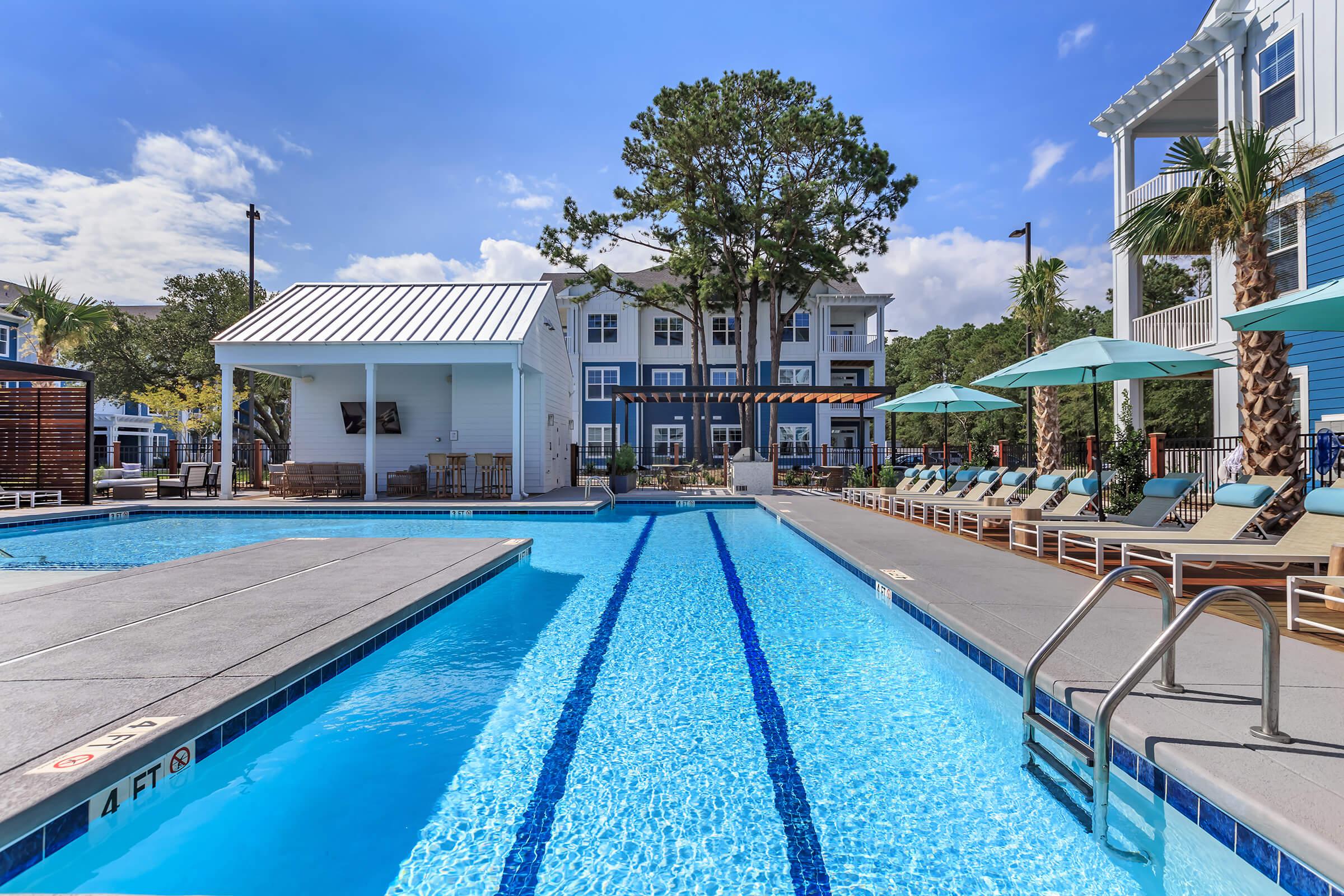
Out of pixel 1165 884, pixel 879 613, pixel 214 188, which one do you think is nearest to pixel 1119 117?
pixel 879 613

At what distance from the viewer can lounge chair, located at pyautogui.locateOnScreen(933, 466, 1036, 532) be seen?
9773 mm

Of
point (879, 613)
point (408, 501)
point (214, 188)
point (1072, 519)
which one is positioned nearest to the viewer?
point (879, 613)

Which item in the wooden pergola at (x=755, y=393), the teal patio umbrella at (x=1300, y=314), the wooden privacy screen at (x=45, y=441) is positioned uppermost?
the wooden pergola at (x=755, y=393)

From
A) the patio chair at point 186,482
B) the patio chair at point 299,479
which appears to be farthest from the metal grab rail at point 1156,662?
the patio chair at point 186,482

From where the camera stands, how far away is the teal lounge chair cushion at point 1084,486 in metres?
8.55

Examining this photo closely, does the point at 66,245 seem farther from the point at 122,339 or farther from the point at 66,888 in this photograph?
the point at 66,888

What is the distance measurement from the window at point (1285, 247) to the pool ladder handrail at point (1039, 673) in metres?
13.5

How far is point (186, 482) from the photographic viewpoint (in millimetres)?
15422

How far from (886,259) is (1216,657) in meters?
23.9

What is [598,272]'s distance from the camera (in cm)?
2538

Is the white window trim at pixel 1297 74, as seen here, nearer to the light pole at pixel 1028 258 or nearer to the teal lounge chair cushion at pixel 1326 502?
the light pole at pixel 1028 258

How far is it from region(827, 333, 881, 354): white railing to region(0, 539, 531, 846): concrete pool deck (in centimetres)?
2588

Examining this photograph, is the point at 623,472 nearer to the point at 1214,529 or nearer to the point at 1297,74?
the point at 1214,529

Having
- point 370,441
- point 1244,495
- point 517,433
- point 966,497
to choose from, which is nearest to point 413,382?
point 370,441
